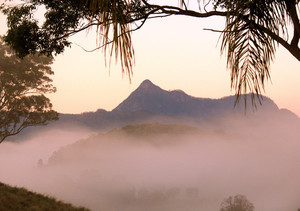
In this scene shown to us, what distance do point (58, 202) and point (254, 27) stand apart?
43.0ft

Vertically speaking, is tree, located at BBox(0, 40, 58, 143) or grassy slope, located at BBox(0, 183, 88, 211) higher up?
tree, located at BBox(0, 40, 58, 143)

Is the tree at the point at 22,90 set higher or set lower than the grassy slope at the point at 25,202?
higher

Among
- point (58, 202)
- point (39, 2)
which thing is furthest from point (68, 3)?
point (58, 202)

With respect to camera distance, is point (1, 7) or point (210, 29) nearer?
point (210, 29)

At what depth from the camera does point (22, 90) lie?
29109mm

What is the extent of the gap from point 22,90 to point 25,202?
17.2 m

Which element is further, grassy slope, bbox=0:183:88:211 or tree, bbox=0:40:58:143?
tree, bbox=0:40:58:143

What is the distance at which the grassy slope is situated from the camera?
1249 centimetres

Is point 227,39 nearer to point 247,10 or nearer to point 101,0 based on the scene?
point 247,10

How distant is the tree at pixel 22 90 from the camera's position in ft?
93.1

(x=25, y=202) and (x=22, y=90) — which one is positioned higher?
(x=22, y=90)

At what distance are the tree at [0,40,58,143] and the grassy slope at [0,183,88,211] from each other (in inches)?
531

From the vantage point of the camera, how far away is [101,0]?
144 inches

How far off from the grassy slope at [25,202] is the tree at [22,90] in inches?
531
